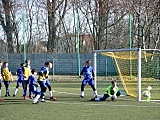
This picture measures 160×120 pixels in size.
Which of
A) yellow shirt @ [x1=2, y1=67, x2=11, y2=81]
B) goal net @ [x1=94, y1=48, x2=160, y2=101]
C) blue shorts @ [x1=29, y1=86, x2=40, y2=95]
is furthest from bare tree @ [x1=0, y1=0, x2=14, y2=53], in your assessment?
blue shorts @ [x1=29, y1=86, x2=40, y2=95]

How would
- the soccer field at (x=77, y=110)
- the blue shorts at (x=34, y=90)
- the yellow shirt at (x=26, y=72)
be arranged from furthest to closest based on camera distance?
the yellow shirt at (x=26, y=72) → the blue shorts at (x=34, y=90) → the soccer field at (x=77, y=110)

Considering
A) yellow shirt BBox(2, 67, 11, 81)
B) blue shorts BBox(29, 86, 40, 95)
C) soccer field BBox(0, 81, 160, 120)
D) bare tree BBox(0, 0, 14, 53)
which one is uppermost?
bare tree BBox(0, 0, 14, 53)

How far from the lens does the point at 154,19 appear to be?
136 feet

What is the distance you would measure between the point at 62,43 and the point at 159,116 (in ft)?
118

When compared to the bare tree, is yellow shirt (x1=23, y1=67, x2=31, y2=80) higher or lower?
lower

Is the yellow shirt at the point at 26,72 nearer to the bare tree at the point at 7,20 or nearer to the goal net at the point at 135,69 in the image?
the goal net at the point at 135,69

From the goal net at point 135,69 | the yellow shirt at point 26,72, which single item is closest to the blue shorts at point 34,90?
the yellow shirt at point 26,72

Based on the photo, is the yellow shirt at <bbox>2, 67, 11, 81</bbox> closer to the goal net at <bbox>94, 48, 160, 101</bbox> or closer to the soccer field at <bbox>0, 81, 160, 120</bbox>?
the soccer field at <bbox>0, 81, 160, 120</bbox>

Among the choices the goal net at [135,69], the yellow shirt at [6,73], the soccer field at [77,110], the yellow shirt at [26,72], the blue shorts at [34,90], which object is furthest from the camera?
the goal net at [135,69]

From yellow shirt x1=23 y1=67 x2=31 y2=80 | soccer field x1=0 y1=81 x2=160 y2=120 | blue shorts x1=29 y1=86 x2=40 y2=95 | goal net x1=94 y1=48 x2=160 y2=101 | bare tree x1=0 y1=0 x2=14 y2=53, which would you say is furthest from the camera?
bare tree x1=0 y1=0 x2=14 y2=53

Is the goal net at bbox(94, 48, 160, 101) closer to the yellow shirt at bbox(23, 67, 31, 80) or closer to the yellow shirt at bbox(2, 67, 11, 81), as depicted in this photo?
the yellow shirt at bbox(23, 67, 31, 80)

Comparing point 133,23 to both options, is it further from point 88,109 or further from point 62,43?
point 88,109

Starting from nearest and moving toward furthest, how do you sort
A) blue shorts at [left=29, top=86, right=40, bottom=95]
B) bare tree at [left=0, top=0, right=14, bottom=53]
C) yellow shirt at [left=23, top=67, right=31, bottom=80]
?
blue shorts at [left=29, top=86, right=40, bottom=95] < yellow shirt at [left=23, top=67, right=31, bottom=80] < bare tree at [left=0, top=0, right=14, bottom=53]

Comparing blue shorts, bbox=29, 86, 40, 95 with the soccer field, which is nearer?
the soccer field
